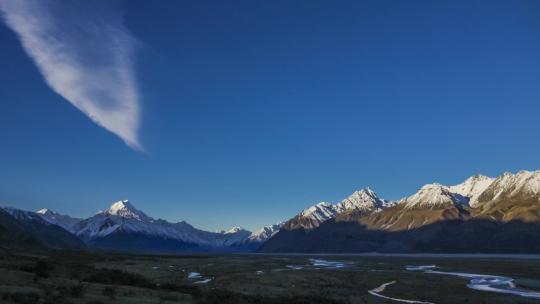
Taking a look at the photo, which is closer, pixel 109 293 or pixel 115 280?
pixel 109 293

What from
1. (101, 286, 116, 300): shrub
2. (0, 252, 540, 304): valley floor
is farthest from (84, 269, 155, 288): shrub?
(101, 286, 116, 300): shrub

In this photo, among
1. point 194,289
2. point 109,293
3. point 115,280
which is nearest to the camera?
point 109,293

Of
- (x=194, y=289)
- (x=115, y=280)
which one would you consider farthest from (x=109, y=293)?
(x=115, y=280)

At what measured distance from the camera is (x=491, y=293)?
71.1 meters

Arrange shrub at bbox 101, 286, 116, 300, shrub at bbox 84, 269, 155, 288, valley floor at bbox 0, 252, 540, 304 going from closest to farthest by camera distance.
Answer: valley floor at bbox 0, 252, 540, 304 < shrub at bbox 101, 286, 116, 300 < shrub at bbox 84, 269, 155, 288

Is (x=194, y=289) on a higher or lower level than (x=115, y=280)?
lower

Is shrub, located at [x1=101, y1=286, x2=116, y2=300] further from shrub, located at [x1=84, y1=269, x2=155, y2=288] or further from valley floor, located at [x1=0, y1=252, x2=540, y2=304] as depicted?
shrub, located at [x1=84, y1=269, x2=155, y2=288]

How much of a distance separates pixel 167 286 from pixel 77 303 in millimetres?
22285

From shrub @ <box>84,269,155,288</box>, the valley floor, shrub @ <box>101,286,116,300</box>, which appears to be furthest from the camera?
shrub @ <box>84,269,155,288</box>

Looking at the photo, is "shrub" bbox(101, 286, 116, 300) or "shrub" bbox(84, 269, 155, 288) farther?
"shrub" bbox(84, 269, 155, 288)

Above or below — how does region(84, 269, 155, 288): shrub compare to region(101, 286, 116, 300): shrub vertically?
above

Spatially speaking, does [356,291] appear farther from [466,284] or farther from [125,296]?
[125,296]

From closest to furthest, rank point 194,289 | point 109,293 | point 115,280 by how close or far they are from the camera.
Answer: point 109,293 → point 194,289 → point 115,280

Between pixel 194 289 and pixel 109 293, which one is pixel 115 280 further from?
pixel 109 293
